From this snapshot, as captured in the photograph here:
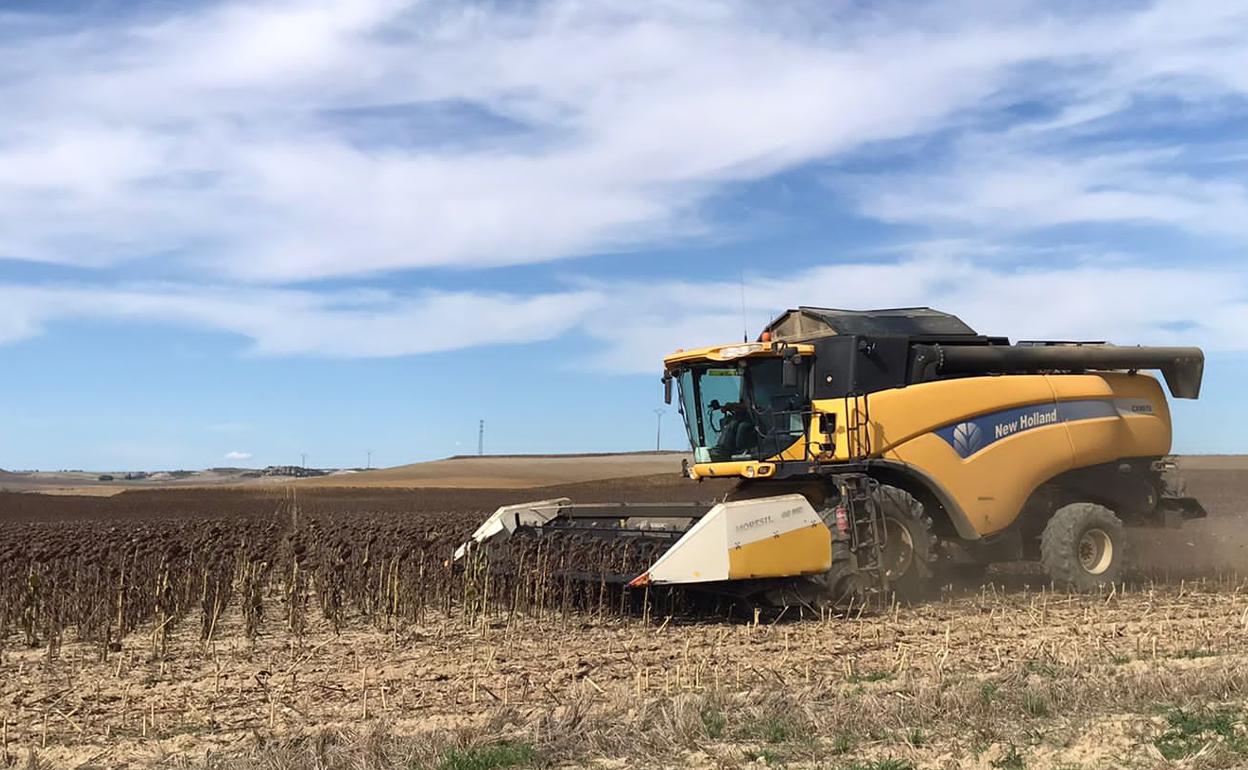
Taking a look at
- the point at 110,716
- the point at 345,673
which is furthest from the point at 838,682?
the point at 110,716

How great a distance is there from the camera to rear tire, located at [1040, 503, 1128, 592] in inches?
429

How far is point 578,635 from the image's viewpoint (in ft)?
28.7

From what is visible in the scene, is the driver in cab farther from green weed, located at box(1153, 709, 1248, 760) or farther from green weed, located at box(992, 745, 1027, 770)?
green weed, located at box(992, 745, 1027, 770)

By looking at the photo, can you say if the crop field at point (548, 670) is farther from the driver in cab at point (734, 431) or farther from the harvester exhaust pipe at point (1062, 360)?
the harvester exhaust pipe at point (1062, 360)

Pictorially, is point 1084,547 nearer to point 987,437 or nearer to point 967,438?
point 987,437

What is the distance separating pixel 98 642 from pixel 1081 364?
958 cm

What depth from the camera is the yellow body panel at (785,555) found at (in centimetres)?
882

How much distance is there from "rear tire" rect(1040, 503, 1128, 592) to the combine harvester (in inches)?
0.7

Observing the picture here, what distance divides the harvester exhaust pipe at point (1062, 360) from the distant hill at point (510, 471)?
3781cm

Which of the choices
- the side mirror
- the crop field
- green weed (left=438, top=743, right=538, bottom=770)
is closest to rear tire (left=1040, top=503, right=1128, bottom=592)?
the crop field

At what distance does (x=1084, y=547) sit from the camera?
11.3 metres

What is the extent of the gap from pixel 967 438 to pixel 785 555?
8.80 ft

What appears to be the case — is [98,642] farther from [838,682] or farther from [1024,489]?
[1024,489]

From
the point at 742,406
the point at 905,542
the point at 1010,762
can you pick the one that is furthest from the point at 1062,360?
→ the point at 1010,762
